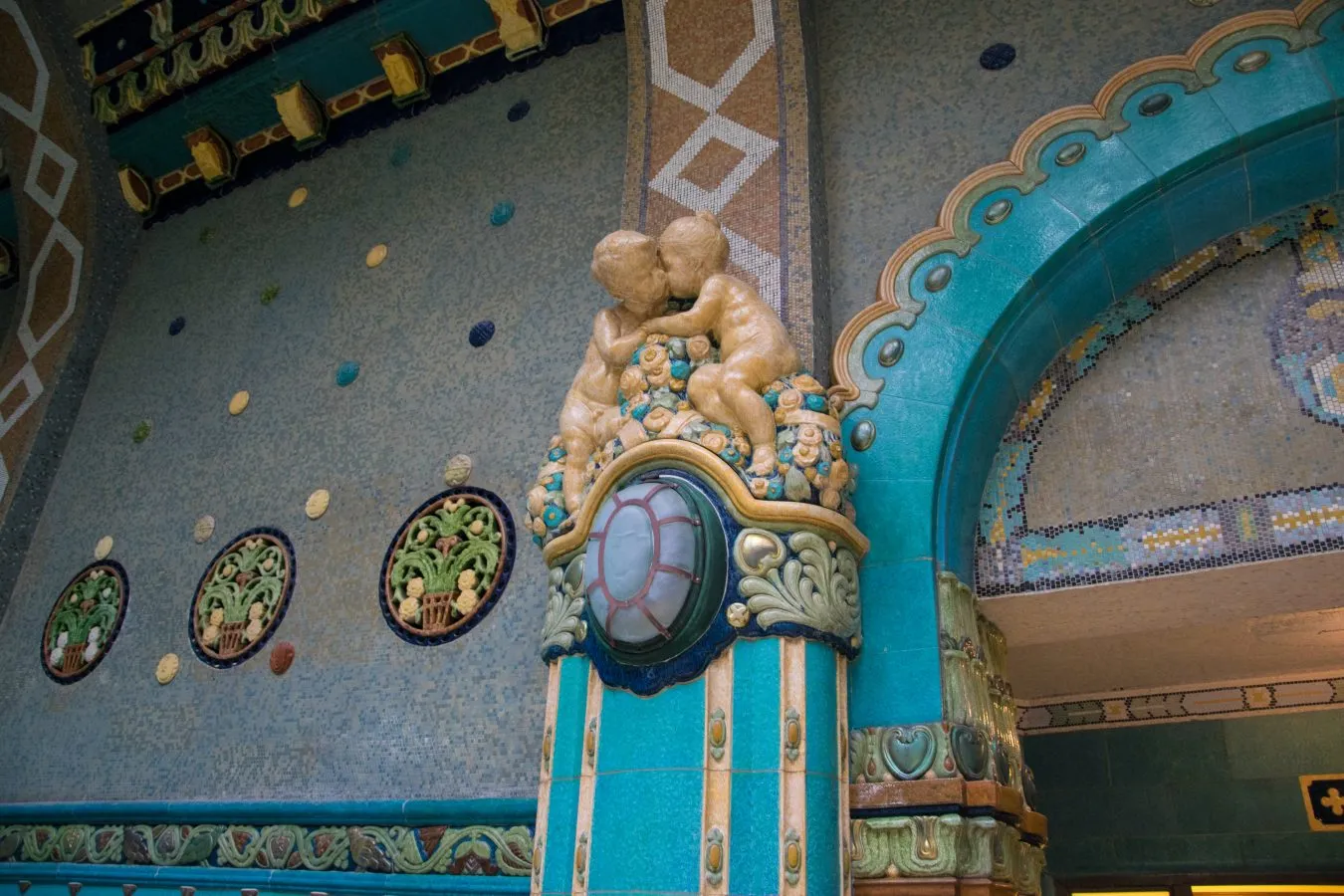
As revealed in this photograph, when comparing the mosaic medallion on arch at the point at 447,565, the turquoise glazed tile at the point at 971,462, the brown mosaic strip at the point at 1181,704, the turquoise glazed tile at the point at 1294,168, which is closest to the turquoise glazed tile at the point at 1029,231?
the turquoise glazed tile at the point at 971,462

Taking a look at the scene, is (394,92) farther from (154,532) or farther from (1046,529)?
(1046,529)

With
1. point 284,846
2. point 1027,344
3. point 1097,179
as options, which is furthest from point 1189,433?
point 284,846

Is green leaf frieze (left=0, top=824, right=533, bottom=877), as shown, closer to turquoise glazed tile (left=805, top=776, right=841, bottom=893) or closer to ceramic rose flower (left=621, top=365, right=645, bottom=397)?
turquoise glazed tile (left=805, top=776, right=841, bottom=893)

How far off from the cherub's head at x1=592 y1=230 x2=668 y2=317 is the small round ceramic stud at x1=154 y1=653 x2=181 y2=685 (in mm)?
2135

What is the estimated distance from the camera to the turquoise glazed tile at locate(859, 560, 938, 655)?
2404mm

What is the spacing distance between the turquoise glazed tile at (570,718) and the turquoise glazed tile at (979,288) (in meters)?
1.11

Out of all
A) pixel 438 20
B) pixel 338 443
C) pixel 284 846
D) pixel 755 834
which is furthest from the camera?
pixel 438 20

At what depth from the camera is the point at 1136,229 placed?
2688 millimetres

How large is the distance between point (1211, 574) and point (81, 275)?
480 cm

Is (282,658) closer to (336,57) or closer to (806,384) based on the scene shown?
(806,384)

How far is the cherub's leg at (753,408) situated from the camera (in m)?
2.39

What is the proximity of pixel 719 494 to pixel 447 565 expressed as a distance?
3.91 feet

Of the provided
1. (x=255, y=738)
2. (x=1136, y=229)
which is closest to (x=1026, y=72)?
(x=1136, y=229)

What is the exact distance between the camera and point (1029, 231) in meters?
2.72
